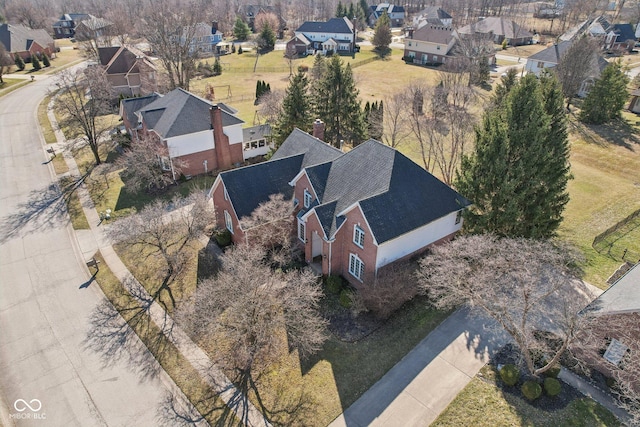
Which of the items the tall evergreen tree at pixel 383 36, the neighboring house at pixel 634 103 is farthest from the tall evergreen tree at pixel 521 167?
the tall evergreen tree at pixel 383 36

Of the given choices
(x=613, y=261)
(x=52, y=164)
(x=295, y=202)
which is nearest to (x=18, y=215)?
(x=52, y=164)

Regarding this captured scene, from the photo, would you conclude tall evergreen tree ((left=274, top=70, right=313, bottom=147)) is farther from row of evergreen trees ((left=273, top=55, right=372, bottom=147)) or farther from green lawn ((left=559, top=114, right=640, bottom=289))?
green lawn ((left=559, top=114, right=640, bottom=289))

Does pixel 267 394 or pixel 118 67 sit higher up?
pixel 118 67

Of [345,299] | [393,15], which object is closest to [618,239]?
[345,299]

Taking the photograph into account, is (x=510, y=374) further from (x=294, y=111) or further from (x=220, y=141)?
(x=220, y=141)

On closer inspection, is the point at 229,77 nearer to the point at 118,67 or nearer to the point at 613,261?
the point at 118,67

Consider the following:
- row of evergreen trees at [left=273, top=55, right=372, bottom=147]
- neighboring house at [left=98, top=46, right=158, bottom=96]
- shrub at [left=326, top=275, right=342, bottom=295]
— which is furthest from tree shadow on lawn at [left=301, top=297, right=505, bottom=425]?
neighboring house at [left=98, top=46, right=158, bottom=96]
